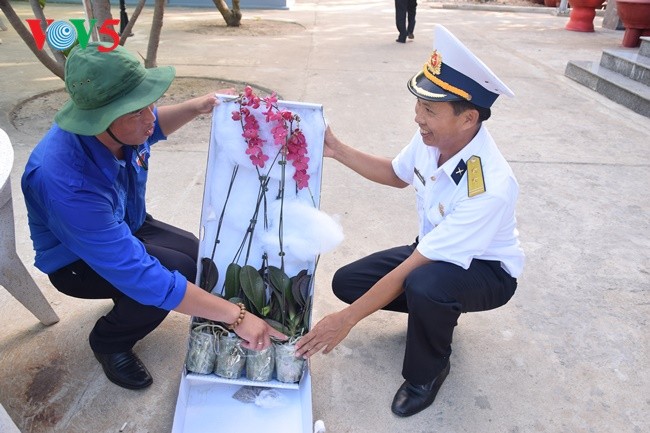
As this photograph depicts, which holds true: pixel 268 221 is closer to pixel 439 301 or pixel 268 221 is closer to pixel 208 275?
pixel 208 275

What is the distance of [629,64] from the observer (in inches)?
232

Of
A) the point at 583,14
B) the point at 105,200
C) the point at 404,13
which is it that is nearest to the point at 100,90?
the point at 105,200

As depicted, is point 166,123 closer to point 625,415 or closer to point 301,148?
point 301,148

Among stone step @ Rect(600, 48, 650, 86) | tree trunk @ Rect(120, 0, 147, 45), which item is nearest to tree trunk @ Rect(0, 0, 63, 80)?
tree trunk @ Rect(120, 0, 147, 45)

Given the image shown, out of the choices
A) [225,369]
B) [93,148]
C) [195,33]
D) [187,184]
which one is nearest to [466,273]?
[225,369]

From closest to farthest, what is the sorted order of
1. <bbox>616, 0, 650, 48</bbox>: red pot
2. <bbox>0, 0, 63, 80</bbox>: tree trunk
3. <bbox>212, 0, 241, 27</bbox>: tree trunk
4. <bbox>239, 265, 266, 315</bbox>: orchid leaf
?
1. <bbox>239, 265, 266, 315</bbox>: orchid leaf
2. <bbox>0, 0, 63, 80</bbox>: tree trunk
3. <bbox>616, 0, 650, 48</bbox>: red pot
4. <bbox>212, 0, 241, 27</bbox>: tree trunk

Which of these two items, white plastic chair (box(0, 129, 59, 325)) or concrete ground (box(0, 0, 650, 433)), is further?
concrete ground (box(0, 0, 650, 433))

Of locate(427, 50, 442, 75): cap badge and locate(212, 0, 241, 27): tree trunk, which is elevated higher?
locate(427, 50, 442, 75): cap badge

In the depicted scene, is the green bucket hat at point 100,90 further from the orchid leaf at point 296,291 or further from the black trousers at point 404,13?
the black trousers at point 404,13

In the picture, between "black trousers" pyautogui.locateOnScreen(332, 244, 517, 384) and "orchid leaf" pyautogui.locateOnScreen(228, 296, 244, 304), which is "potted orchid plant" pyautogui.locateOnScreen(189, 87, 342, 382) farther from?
"black trousers" pyautogui.locateOnScreen(332, 244, 517, 384)

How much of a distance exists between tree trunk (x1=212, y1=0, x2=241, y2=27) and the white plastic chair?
299 inches

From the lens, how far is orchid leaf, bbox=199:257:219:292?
1983 millimetres

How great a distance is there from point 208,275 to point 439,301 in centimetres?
85

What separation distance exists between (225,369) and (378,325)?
0.75 m
